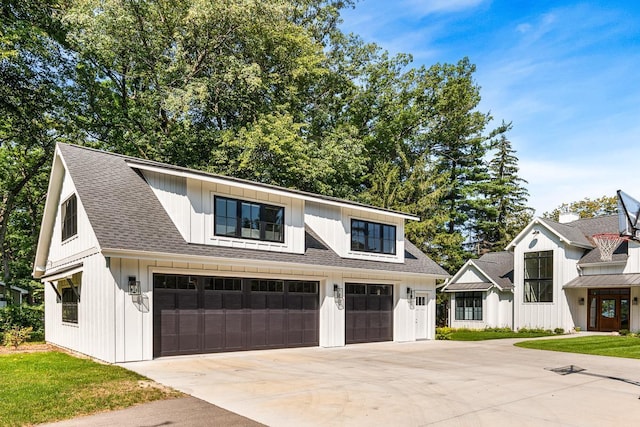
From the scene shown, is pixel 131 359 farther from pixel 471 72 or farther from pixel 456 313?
pixel 471 72

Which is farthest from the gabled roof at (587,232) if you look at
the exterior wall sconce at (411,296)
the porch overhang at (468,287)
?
the exterior wall sconce at (411,296)

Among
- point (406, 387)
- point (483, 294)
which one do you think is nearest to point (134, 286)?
point (406, 387)

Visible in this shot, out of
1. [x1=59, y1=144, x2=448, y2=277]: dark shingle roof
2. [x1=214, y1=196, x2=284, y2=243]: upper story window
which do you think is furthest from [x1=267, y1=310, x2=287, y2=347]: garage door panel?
[x1=214, y1=196, x2=284, y2=243]: upper story window

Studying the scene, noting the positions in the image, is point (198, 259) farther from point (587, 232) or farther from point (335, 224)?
point (587, 232)

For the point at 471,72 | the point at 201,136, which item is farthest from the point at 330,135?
the point at 471,72

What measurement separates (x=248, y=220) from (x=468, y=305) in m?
→ 19.1

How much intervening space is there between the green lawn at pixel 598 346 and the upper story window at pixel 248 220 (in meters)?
10.9

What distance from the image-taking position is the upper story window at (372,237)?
18.5 metres

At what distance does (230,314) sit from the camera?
14.1m

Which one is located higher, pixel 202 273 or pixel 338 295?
pixel 202 273

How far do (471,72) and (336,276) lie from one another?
25.9 m

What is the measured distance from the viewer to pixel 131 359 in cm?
1193

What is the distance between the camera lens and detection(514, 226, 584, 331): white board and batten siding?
25.3 meters

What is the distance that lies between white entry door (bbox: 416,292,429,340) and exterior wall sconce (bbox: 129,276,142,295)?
12.1m
